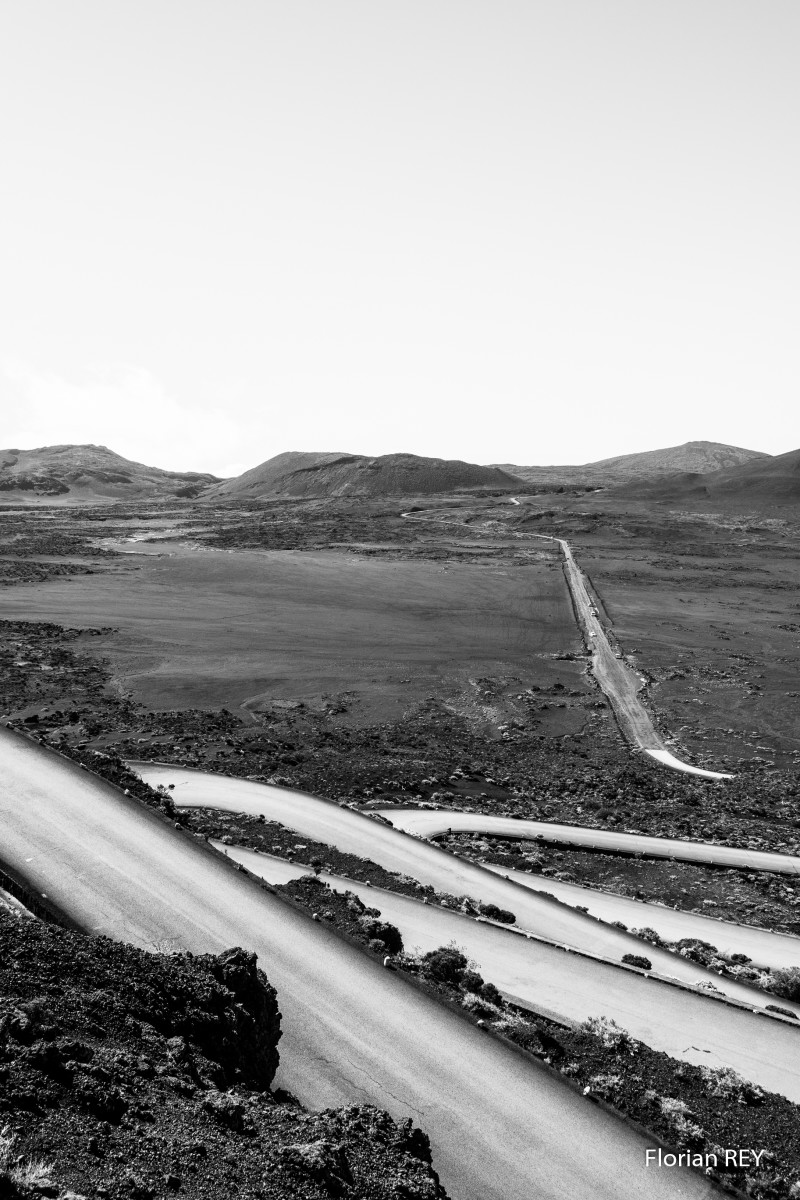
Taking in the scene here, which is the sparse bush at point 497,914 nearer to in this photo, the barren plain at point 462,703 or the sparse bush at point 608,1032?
the barren plain at point 462,703

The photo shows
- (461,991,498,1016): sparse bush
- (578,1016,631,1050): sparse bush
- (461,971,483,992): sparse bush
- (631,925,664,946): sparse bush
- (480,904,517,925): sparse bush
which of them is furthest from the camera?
(480,904,517,925): sparse bush

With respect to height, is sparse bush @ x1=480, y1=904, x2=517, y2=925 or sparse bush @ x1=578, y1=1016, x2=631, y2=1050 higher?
sparse bush @ x1=578, y1=1016, x2=631, y2=1050

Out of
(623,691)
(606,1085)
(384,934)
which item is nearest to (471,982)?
(384,934)

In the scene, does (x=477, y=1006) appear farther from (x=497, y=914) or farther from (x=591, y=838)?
(x=591, y=838)

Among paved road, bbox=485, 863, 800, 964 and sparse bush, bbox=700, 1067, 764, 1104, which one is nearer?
sparse bush, bbox=700, 1067, 764, 1104

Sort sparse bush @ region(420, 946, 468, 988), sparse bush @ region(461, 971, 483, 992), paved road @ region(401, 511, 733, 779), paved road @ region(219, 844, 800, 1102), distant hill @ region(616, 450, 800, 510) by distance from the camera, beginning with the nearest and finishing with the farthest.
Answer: paved road @ region(219, 844, 800, 1102) < sparse bush @ region(461, 971, 483, 992) < sparse bush @ region(420, 946, 468, 988) < paved road @ region(401, 511, 733, 779) < distant hill @ region(616, 450, 800, 510)

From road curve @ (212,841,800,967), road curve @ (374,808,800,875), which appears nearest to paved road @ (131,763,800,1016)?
road curve @ (212,841,800,967)

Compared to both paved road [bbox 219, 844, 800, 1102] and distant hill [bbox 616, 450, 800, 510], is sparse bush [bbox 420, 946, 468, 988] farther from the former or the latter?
distant hill [bbox 616, 450, 800, 510]
